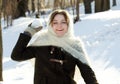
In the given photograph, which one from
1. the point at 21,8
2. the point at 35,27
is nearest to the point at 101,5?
the point at 21,8

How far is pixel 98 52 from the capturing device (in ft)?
44.2

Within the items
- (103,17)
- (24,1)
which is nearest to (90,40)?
(103,17)

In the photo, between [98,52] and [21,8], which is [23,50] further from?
[21,8]

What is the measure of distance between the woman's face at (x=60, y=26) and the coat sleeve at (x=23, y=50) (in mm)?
316

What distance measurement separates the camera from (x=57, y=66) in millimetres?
4090

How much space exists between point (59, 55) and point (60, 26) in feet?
0.88

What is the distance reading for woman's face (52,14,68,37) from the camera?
4.09 m

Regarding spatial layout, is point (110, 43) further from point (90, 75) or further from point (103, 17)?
point (90, 75)

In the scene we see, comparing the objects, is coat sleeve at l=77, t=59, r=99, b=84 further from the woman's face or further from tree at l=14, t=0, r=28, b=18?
tree at l=14, t=0, r=28, b=18

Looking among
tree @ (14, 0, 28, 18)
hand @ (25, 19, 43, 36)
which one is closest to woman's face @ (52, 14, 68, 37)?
hand @ (25, 19, 43, 36)

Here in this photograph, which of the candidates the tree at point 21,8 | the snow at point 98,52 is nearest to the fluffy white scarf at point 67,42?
the snow at point 98,52

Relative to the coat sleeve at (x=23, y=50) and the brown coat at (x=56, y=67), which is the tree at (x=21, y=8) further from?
the brown coat at (x=56, y=67)

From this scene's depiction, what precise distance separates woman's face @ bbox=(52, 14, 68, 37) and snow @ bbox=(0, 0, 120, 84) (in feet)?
13.0

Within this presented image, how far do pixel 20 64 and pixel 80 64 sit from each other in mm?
9571
